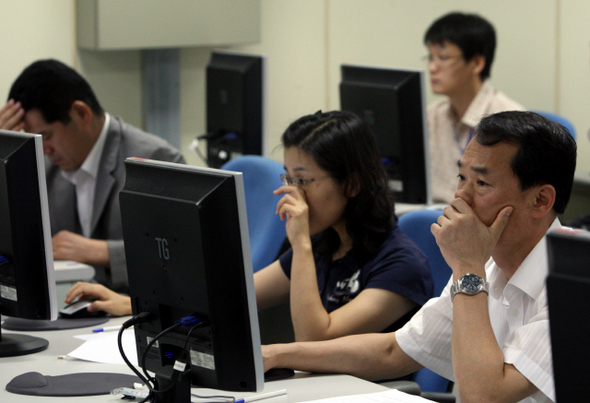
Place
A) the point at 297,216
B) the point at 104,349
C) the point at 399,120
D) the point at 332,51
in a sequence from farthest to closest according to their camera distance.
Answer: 1. the point at 332,51
2. the point at 399,120
3. the point at 297,216
4. the point at 104,349

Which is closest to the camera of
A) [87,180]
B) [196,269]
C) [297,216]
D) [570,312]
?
[570,312]

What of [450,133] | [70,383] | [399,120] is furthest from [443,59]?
[70,383]

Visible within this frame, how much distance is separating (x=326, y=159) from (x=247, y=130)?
1.66m

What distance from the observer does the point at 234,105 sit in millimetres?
3652

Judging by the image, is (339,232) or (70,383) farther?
(339,232)

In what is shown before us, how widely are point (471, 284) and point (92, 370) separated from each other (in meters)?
0.82

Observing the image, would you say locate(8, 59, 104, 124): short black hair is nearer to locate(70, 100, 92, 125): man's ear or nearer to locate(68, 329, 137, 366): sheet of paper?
locate(70, 100, 92, 125): man's ear

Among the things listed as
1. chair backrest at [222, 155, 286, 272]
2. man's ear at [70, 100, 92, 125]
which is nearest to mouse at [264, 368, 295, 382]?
chair backrest at [222, 155, 286, 272]

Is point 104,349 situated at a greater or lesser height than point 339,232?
lesser

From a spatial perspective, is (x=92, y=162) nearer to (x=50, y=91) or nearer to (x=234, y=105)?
(x=50, y=91)

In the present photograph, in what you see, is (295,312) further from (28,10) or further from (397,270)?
(28,10)

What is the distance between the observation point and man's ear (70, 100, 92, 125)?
8.79 ft

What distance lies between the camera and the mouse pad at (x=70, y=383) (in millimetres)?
1534

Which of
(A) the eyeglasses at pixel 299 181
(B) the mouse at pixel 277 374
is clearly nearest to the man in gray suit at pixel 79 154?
(A) the eyeglasses at pixel 299 181
